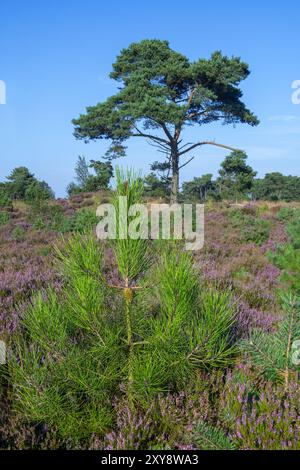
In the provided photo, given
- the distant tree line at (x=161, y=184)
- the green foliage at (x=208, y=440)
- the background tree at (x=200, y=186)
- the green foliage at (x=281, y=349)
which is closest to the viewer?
the green foliage at (x=208, y=440)

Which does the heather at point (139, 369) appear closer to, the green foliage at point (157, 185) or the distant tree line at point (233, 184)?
the distant tree line at point (233, 184)

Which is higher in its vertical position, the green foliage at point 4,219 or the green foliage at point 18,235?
the green foliage at point 4,219

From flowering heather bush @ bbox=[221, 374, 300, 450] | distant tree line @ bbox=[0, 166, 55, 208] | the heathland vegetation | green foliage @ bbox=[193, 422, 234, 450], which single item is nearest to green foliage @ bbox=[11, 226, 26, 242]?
distant tree line @ bbox=[0, 166, 55, 208]

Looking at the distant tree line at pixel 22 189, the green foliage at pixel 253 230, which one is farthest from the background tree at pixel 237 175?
the green foliage at pixel 253 230

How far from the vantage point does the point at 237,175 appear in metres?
30.7

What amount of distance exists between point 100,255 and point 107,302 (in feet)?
0.99

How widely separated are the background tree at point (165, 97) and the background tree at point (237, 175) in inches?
236

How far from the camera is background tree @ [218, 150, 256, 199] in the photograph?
30.5 metres

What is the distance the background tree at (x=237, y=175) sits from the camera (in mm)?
30453

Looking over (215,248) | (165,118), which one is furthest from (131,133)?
(215,248)

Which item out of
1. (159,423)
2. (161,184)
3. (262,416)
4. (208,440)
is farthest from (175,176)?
(208,440)

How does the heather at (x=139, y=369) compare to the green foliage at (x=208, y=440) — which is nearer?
the green foliage at (x=208, y=440)

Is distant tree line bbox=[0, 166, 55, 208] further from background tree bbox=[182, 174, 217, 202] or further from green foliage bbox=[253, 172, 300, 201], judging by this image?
green foliage bbox=[253, 172, 300, 201]

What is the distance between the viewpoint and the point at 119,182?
81.9 inches
